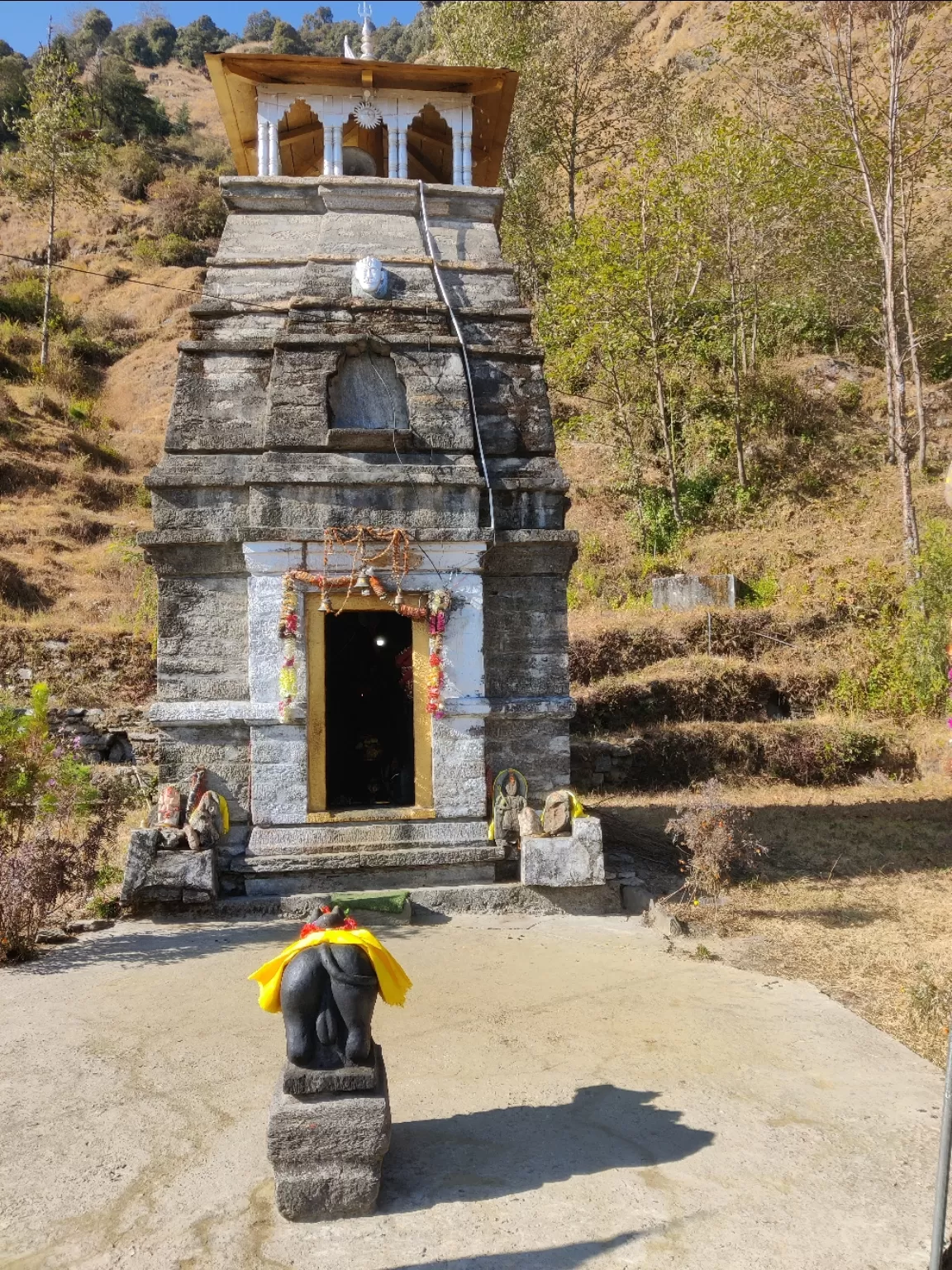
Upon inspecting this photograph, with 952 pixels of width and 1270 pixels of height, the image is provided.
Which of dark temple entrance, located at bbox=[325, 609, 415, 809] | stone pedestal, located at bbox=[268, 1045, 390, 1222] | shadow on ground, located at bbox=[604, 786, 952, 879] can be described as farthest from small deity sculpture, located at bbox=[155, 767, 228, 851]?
stone pedestal, located at bbox=[268, 1045, 390, 1222]

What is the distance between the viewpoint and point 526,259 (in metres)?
29.2

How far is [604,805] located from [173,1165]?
10.2 metres

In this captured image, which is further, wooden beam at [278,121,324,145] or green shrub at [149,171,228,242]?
green shrub at [149,171,228,242]

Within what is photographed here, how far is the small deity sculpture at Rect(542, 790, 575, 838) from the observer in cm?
830

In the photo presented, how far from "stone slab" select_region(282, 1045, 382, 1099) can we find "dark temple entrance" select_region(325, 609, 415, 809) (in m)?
7.34

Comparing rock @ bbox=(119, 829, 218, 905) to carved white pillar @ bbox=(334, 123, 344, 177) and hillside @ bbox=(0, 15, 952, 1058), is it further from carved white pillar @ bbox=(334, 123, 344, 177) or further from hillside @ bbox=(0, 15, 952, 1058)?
carved white pillar @ bbox=(334, 123, 344, 177)

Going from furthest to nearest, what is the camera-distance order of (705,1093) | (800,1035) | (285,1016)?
(800,1035) < (705,1093) < (285,1016)

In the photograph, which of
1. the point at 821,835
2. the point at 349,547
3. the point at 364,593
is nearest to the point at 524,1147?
the point at 364,593

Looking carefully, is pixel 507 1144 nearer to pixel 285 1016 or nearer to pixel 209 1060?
pixel 285 1016

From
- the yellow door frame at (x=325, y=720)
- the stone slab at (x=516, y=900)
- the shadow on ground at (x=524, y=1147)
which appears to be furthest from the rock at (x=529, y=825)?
the shadow on ground at (x=524, y=1147)

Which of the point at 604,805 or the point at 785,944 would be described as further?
the point at 604,805

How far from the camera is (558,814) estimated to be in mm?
8328

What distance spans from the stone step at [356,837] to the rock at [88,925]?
124 cm

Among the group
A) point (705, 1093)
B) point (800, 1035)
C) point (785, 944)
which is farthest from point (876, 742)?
point (705, 1093)
